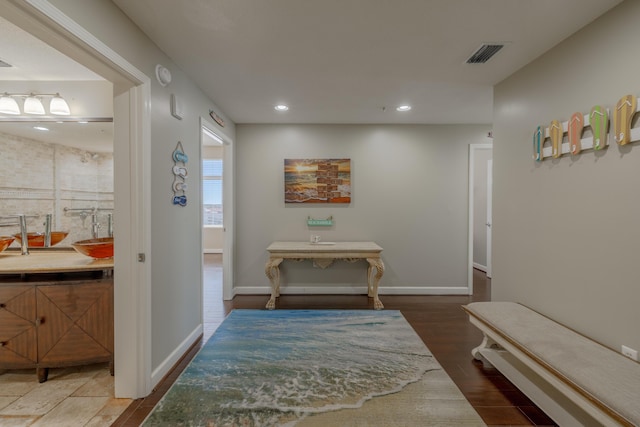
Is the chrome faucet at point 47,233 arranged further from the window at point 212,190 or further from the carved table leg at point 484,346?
the window at point 212,190

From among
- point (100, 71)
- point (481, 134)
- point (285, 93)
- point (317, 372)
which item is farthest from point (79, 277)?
point (481, 134)

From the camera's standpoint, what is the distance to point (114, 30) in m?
1.62

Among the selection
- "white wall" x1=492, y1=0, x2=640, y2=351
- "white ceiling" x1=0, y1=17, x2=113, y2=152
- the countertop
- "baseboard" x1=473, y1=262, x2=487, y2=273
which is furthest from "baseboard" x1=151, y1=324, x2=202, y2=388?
"baseboard" x1=473, y1=262, x2=487, y2=273

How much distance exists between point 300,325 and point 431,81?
2.73 m

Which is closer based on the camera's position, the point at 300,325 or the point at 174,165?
the point at 174,165

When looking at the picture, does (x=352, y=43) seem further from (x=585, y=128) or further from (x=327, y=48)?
(x=585, y=128)

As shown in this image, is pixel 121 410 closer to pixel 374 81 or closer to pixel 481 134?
pixel 374 81

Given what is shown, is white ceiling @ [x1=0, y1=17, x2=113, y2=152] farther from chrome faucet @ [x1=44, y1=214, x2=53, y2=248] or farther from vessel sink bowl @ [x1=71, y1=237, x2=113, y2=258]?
vessel sink bowl @ [x1=71, y1=237, x2=113, y2=258]

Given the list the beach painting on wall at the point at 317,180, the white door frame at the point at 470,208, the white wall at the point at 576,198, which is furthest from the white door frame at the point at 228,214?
the white door frame at the point at 470,208

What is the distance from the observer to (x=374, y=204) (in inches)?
158

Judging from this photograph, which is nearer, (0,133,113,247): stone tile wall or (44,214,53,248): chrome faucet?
(0,133,113,247): stone tile wall

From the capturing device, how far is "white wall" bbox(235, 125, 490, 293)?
3.98m

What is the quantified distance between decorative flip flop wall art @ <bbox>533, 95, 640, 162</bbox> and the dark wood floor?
172 centimetres

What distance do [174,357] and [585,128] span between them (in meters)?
3.41
